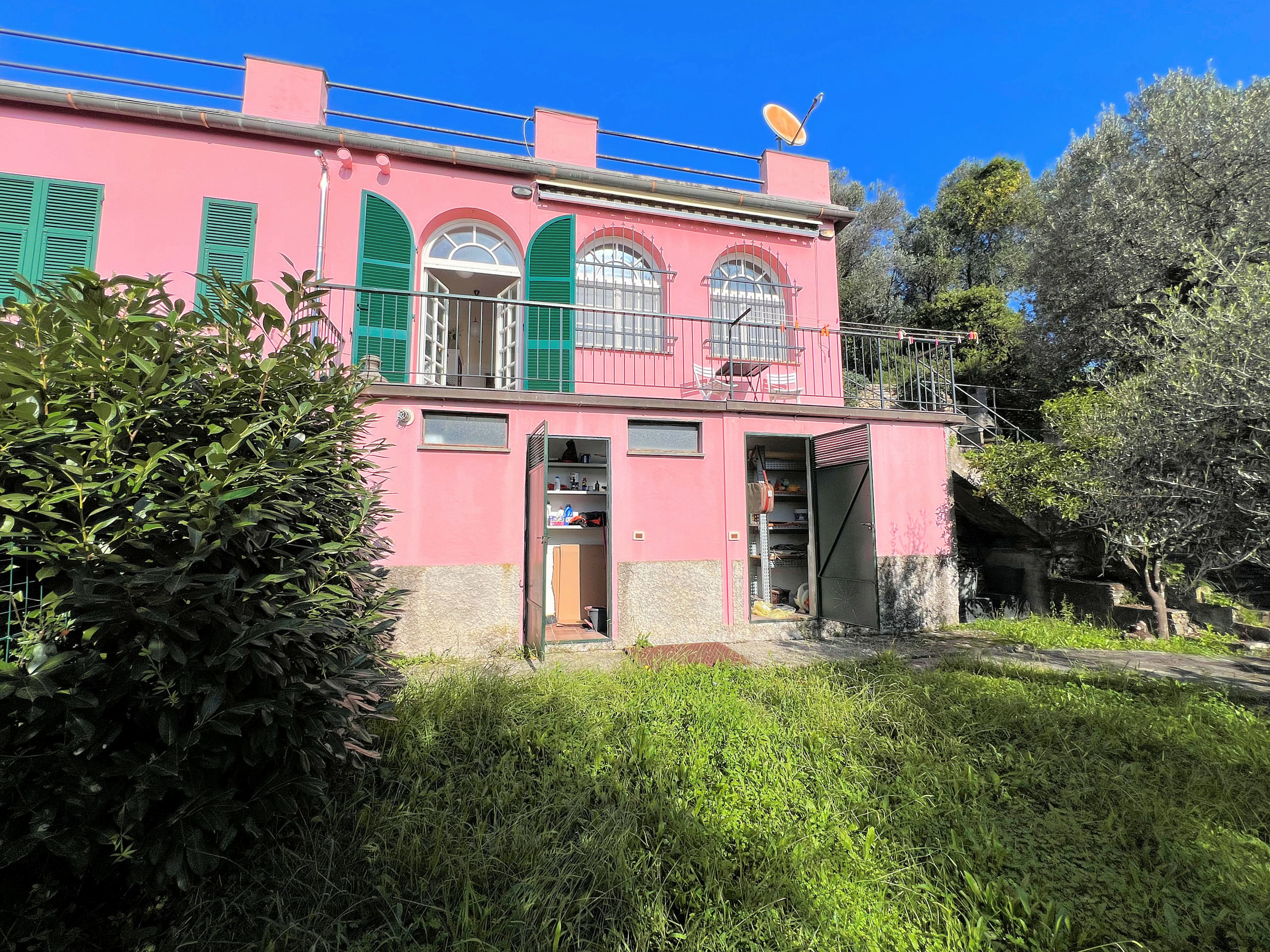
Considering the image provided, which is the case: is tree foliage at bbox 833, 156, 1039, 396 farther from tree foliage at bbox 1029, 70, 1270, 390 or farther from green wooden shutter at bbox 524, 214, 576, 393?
green wooden shutter at bbox 524, 214, 576, 393

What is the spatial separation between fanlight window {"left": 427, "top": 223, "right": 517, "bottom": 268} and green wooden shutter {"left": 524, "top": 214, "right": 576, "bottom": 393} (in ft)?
1.74

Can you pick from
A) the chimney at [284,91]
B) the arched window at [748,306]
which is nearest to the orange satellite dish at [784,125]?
the arched window at [748,306]

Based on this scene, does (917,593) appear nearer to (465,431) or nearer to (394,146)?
(465,431)

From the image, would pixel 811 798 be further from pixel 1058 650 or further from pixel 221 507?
pixel 1058 650

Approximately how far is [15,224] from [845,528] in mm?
10630

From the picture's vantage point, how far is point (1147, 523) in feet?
16.9

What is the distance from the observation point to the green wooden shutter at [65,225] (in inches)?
257

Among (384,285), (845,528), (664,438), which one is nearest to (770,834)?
(664,438)

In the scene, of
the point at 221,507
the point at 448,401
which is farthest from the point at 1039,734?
the point at 448,401

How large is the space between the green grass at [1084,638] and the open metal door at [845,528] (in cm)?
146

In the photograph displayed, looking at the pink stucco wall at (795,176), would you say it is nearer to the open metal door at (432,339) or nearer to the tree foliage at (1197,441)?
the tree foliage at (1197,441)

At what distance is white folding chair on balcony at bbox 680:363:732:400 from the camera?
303 inches

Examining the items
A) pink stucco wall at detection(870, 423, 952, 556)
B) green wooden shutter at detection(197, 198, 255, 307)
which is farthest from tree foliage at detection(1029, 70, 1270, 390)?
green wooden shutter at detection(197, 198, 255, 307)

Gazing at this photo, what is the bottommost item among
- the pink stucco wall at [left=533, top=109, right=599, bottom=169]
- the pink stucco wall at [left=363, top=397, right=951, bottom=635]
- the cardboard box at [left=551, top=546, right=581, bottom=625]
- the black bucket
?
the black bucket
